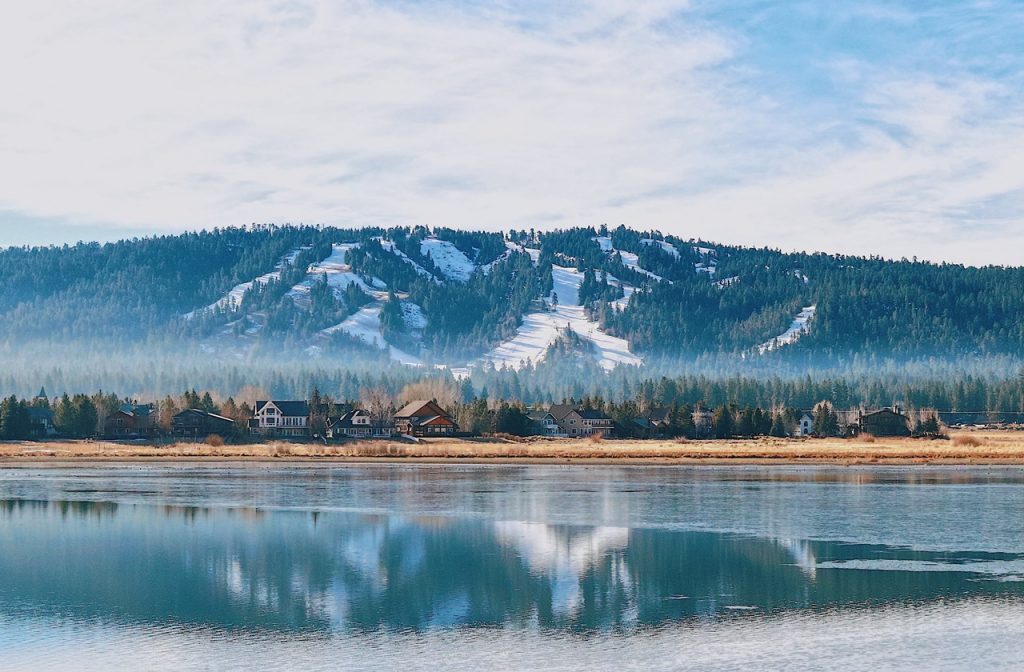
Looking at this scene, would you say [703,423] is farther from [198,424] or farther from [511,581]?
[511,581]

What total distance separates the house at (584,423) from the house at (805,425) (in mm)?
25753

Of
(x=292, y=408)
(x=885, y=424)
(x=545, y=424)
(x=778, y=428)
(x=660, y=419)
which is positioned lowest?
(x=778, y=428)

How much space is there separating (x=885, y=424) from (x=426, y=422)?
57.3m

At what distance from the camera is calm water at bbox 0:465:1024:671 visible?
24406mm

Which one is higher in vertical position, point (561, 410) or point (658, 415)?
point (561, 410)

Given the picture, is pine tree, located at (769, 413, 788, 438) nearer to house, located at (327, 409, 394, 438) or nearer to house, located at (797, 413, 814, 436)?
house, located at (797, 413, 814, 436)

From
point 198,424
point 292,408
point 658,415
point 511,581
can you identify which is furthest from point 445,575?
point 658,415

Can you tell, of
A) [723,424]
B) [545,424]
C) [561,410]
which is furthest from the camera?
[561,410]

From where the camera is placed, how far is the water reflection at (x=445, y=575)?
28328 mm

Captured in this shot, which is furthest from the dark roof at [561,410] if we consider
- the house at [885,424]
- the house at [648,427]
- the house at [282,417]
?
the house at [885,424]

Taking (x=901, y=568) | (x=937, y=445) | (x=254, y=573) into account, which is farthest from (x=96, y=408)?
(x=901, y=568)

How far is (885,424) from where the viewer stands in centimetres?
14488

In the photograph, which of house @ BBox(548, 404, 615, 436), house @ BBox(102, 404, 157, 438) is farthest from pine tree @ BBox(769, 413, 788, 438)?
house @ BBox(102, 404, 157, 438)

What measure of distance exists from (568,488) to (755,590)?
1371 inches
